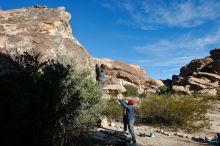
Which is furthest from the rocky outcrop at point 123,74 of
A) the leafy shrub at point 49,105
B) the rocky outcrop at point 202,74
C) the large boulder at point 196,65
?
the leafy shrub at point 49,105

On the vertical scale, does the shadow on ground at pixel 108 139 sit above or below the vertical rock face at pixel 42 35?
below

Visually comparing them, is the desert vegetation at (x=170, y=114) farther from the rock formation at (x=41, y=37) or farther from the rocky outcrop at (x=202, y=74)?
the rocky outcrop at (x=202, y=74)

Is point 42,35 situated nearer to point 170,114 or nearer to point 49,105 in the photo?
point 49,105

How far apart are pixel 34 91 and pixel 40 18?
471cm

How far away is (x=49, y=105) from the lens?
10.9m

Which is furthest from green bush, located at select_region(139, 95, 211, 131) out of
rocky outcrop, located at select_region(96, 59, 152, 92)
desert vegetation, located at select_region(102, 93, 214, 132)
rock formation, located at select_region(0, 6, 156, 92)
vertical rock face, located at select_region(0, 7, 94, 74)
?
rocky outcrop, located at select_region(96, 59, 152, 92)

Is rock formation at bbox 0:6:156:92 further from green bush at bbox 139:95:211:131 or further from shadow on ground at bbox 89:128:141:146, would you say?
green bush at bbox 139:95:211:131

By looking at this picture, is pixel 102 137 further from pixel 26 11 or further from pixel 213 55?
pixel 213 55

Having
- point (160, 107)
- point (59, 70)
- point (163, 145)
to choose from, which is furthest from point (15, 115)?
point (160, 107)

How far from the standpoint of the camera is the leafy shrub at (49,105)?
10492 mm

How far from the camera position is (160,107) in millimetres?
17938

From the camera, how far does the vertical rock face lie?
13195 mm

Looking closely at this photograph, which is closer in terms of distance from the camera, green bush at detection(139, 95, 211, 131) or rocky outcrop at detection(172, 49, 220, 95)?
green bush at detection(139, 95, 211, 131)

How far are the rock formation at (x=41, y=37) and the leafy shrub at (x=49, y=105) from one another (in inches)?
35.7
